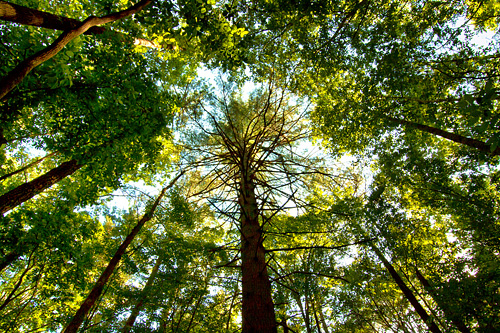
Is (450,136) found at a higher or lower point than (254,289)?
higher

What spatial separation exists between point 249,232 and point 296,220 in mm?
4540

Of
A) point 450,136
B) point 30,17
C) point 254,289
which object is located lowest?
point 254,289

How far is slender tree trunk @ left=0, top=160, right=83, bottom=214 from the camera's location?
454cm

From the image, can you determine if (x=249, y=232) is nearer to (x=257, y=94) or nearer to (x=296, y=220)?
(x=296, y=220)

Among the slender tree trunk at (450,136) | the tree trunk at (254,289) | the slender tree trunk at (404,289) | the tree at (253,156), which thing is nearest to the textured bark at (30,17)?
the tree at (253,156)

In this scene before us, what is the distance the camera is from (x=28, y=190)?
487 cm

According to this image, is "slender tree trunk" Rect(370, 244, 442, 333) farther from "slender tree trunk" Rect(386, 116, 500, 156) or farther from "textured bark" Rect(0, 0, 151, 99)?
"textured bark" Rect(0, 0, 151, 99)

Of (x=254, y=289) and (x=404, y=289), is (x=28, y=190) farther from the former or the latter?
(x=404, y=289)

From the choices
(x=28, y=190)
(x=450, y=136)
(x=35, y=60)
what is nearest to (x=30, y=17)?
(x=35, y=60)

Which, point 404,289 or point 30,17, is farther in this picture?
point 404,289

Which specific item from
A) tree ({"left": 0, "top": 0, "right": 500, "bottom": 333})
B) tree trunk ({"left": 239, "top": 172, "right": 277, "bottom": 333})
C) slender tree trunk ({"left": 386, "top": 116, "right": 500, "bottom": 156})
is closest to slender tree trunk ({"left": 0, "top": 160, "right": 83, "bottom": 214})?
tree ({"left": 0, "top": 0, "right": 500, "bottom": 333})

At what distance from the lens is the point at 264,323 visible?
205 cm

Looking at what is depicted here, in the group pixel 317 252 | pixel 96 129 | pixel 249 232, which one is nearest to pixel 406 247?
pixel 317 252

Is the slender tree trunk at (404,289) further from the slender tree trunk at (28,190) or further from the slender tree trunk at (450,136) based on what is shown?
the slender tree trunk at (28,190)
